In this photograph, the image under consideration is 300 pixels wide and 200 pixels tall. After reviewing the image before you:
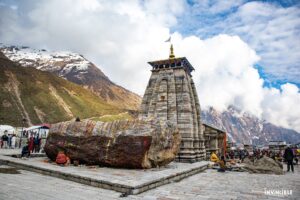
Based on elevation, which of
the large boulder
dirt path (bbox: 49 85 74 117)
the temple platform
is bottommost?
the temple platform

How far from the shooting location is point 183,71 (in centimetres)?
2430

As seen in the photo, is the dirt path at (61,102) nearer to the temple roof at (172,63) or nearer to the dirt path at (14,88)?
the dirt path at (14,88)

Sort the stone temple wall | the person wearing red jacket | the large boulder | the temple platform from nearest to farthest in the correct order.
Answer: the temple platform → the large boulder → the person wearing red jacket → the stone temple wall

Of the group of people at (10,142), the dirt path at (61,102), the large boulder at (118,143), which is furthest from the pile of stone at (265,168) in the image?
the dirt path at (61,102)

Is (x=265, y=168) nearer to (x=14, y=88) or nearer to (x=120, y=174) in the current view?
(x=120, y=174)

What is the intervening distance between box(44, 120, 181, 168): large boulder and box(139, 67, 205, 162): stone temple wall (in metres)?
6.20

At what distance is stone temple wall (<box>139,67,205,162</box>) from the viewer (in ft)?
71.1

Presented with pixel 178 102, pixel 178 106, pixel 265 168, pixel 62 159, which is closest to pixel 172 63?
pixel 178 102

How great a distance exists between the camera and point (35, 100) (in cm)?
8306

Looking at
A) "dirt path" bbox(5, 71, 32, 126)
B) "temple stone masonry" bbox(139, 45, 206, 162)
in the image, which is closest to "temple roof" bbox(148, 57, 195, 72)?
"temple stone masonry" bbox(139, 45, 206, 162)

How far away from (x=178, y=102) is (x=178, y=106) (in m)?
0.42

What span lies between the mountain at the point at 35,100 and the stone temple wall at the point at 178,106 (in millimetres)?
55364

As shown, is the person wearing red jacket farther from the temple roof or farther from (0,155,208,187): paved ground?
the temple roof

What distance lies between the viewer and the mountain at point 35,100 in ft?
235
